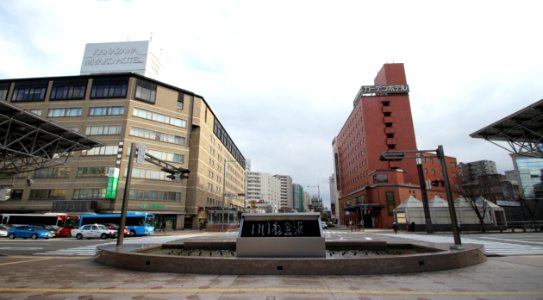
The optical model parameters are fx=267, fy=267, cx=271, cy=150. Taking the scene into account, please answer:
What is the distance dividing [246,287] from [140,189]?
144ft

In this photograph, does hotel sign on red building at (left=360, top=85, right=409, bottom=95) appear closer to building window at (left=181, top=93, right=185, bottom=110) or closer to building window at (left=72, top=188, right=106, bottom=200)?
building window at (left=181, top=93, right=185, bottom=110)

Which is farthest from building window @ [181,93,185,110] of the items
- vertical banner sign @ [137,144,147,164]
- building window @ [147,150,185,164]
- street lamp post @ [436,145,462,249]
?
street lamp post @ [436,145,462,249]

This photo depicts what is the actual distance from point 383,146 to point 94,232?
51.6m

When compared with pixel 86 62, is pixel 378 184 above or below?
below

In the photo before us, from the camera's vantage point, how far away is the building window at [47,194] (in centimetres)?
4470

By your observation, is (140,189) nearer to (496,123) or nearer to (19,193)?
(19,193)

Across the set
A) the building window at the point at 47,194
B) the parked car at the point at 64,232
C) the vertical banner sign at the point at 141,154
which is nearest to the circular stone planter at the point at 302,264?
the vertical banner sign at the point at 141,154

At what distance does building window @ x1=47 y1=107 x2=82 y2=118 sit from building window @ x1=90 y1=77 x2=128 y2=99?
145 inches

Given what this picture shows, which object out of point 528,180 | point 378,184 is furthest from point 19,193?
point 528,180

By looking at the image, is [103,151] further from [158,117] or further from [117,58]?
[117,58]

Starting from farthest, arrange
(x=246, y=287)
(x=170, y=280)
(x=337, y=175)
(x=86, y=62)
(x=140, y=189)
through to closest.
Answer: (x=337, y=175) → (x=86, y=62) → (x=140, y=189) → (x=170, y=280) → (x=246, y=287)

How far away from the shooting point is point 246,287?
281 inches

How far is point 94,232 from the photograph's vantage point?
29.4m

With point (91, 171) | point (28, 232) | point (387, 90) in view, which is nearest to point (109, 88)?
point (91, 171)
